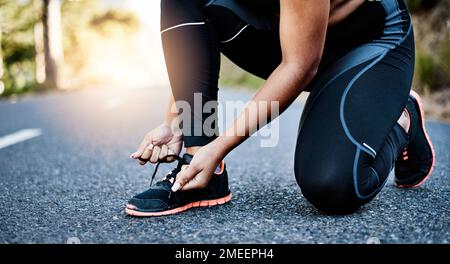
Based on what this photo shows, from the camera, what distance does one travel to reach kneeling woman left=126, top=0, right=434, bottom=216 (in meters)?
1.50

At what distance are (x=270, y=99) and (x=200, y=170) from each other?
13.3 inches

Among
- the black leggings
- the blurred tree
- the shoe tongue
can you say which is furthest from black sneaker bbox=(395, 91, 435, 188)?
the blurred tree

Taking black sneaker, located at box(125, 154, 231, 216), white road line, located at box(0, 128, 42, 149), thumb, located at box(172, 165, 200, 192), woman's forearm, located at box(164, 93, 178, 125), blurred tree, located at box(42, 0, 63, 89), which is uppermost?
blurred tree, located at box(42, 0, 63, 89)

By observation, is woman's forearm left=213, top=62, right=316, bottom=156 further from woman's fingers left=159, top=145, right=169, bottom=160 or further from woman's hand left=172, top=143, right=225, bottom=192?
woman's fingers left=159, top=145, right=169, bottom=160

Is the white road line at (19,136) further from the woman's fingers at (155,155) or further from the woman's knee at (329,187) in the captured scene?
the woman's knee at (329,187)

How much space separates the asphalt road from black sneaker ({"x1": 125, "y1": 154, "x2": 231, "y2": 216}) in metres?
0.03

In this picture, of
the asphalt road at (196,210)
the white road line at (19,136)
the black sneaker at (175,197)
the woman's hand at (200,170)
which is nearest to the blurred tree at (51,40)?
the white road line at (19,136)

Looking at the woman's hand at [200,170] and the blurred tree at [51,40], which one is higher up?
the blurred tree at [51,40]

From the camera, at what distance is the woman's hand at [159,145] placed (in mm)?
1725

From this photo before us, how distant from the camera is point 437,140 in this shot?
350 centimetres

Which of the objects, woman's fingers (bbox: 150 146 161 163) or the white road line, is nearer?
woman's fingers (bbox: 150 146 161 163)

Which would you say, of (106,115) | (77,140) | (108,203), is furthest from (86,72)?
(108,203)

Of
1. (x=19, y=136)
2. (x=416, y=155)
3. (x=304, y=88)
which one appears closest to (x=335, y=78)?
(x=304, y=88)

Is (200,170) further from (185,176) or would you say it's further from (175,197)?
(175,197)
